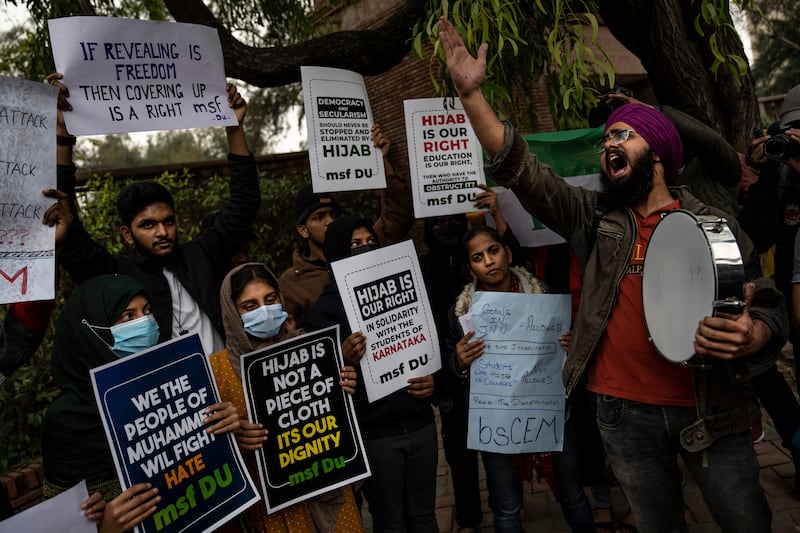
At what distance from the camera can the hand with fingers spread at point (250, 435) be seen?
244 cm

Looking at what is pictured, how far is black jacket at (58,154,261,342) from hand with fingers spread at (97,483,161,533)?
83 centimetres

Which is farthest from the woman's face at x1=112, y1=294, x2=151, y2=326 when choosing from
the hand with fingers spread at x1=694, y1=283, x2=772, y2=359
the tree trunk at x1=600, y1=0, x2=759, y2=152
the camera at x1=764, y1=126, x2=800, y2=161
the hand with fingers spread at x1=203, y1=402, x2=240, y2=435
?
the tree trunk at x1=600, y1=0, x2=759, y2=152

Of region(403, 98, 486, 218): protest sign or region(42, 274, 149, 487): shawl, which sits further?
region(403, 98, 486, 218): protest sign

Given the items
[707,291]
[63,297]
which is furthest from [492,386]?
[63,297]

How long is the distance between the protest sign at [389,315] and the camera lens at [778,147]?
1.64m

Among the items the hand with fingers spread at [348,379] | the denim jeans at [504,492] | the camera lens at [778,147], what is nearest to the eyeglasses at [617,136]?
the camera lens at [778,147]

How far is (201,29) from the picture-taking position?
10.2 feet

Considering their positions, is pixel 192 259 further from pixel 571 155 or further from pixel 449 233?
pixel 571 155

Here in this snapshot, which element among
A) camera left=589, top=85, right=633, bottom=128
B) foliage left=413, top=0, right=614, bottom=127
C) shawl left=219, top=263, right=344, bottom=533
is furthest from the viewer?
camera left=589, top=85, right=633, bottom=128

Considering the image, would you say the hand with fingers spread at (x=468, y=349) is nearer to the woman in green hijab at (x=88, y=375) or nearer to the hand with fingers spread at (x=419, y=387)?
the hand with fingers spread at (x=419, y=387)

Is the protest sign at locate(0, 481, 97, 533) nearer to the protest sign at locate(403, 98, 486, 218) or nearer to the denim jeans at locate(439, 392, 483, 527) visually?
the denim jeans at locate(439, 392, 483, 527)

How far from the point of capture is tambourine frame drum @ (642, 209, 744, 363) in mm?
1885

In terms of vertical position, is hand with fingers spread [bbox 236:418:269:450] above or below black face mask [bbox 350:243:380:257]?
below

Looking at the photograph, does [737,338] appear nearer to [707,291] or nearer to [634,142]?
[707,291]
